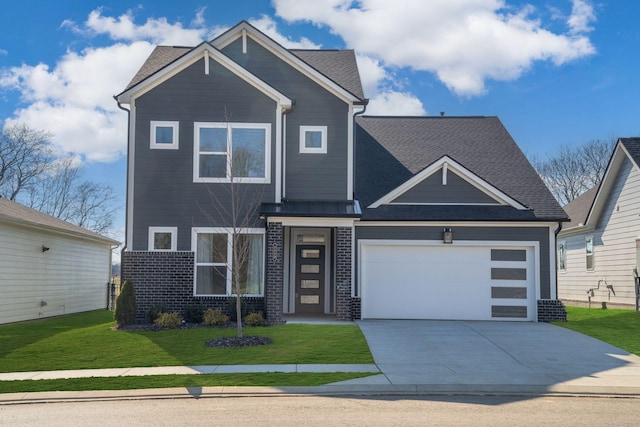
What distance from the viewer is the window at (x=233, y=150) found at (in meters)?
16.4

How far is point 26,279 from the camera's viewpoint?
18250 millimetres

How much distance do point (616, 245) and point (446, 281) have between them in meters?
8.62

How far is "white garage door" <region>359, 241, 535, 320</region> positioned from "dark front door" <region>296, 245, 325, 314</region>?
169cm

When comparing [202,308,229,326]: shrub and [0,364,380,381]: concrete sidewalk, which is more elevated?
[202,308,229,326]: shrub

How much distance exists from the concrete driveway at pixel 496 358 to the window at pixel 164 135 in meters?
7.27

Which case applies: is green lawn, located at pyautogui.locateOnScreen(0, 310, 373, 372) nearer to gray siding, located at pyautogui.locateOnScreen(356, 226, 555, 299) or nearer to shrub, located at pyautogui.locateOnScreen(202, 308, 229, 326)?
shrub, located at pyautogui.locateOnScreen(202, 308, 229, 326)

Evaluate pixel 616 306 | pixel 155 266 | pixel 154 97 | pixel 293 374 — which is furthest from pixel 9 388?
pixel 616 306

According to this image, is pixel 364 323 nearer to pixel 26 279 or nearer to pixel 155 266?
pixel 155 266

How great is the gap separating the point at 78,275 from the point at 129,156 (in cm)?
840

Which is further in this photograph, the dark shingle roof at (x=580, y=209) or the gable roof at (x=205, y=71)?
the dark shingle roof at (x=580, y=209)

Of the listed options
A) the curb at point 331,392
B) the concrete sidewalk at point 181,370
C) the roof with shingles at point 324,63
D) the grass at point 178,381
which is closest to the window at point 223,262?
the roof with shingles at point 324,63

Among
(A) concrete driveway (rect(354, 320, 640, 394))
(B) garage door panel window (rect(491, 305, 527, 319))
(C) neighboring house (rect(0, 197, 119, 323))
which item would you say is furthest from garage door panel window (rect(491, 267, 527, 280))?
(C) neighboring house (rect(0, 197, 119, 323))

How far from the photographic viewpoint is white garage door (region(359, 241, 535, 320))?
16.7m

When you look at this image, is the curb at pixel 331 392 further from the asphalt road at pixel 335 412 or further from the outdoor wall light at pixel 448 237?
the outdoor wall light at pixel 448 237
